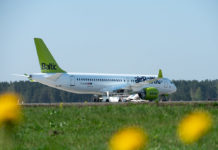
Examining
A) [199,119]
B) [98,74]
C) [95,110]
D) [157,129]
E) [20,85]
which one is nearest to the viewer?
[199,119]

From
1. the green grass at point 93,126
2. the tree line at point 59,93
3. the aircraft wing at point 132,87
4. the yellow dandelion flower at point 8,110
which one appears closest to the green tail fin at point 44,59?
the aircraft wing at point 132,87

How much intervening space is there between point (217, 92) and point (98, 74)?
91.7 m

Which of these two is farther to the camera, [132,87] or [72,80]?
[132,87]

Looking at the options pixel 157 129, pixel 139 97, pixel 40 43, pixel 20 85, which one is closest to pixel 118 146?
pixel 157 129

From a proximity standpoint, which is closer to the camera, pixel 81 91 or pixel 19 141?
pixel 19 141

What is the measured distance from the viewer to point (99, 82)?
45.1 meters

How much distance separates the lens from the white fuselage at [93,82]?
41281 mm

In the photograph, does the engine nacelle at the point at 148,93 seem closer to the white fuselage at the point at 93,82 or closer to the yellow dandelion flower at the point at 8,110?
the white fuselage at the point at 93,82

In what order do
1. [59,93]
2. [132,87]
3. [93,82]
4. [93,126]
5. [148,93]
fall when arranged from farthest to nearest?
[59,93], [132,87], [93,82], [148,93], [93,126]

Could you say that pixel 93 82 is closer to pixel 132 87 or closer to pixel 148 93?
pixel 132 87

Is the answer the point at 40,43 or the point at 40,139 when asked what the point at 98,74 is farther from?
the point at 40,139

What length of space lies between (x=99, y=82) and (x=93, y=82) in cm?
93

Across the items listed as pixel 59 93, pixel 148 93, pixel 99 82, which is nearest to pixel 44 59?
pixel 99 82

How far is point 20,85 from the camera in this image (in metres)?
113
